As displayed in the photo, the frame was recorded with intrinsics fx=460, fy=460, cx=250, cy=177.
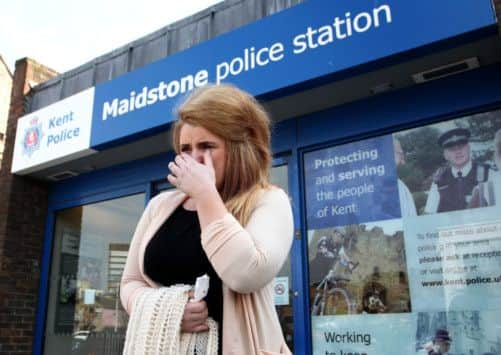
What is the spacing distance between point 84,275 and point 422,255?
3.93 meters

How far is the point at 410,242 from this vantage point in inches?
132

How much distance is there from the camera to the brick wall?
5.16 meters

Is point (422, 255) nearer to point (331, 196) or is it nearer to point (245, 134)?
point (331, 196)

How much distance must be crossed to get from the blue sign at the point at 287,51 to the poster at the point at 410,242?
0.76 metres

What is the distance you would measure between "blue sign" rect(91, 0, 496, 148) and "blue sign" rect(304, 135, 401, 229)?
0.74 m

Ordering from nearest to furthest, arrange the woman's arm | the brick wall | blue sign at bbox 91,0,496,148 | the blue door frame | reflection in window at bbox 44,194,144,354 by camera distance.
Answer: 1. the woman's arm
2. blue sign at bbox 91,0,496,148
3. the blue door frame
4. reflection in window at bbox 44,194,144,354
5. the brick wall

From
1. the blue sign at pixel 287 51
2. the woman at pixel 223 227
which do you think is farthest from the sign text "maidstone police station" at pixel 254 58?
the woman at pixel 223 227

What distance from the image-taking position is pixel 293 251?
3.84 metres

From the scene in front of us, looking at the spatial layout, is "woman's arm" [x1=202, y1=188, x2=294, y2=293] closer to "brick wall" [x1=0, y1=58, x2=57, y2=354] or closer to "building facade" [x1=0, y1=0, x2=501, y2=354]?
"building facade" [x1=0, y1=0, x2=501, y2=354]

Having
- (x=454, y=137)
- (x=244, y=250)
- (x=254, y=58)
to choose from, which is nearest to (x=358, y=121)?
(x=454, y=137)

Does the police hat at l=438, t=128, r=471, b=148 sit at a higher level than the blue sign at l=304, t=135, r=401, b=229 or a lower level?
higher

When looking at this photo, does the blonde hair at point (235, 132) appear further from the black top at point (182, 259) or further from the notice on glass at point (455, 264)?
the notice on glass at point (455, 264)

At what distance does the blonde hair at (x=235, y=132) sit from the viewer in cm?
137

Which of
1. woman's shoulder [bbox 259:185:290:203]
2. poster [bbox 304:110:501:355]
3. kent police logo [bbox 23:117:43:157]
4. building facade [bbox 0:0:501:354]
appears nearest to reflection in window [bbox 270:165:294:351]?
building facade [bbox 0:0:501:354]
